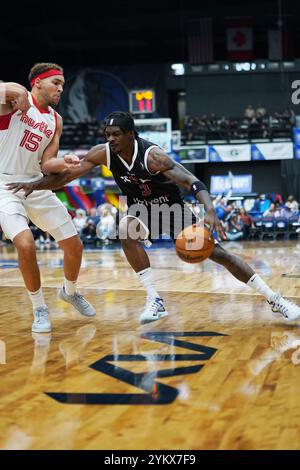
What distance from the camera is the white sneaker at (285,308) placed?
4414 millimetres

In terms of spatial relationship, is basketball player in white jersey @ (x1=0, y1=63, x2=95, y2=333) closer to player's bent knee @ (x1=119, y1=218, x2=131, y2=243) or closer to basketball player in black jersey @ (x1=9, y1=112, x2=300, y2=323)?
basketball player in black jersey @ (x1=9, y1=112, x2=300, y2=323)

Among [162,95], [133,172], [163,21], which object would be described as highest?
[163,21]

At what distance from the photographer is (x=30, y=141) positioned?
4.43 m

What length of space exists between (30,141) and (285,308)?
6.75 feet

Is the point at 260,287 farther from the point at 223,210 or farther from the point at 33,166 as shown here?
the point at 223,210

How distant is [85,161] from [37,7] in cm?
1809

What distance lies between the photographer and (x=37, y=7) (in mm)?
21031

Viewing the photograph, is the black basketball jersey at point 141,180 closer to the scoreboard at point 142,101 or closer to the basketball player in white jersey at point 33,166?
the basketball player in white jersey at point 33,166

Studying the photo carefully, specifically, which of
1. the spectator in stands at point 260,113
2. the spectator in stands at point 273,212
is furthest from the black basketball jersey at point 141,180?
the spectator in stands at point 260,113

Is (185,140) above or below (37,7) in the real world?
below

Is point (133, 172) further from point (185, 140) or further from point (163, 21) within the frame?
point (163, 21)

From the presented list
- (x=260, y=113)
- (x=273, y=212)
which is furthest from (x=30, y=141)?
(x=260, y=113)

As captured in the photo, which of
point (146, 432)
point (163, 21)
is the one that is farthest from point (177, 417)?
point (163, 21)

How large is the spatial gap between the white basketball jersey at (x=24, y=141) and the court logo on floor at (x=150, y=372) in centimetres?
139
